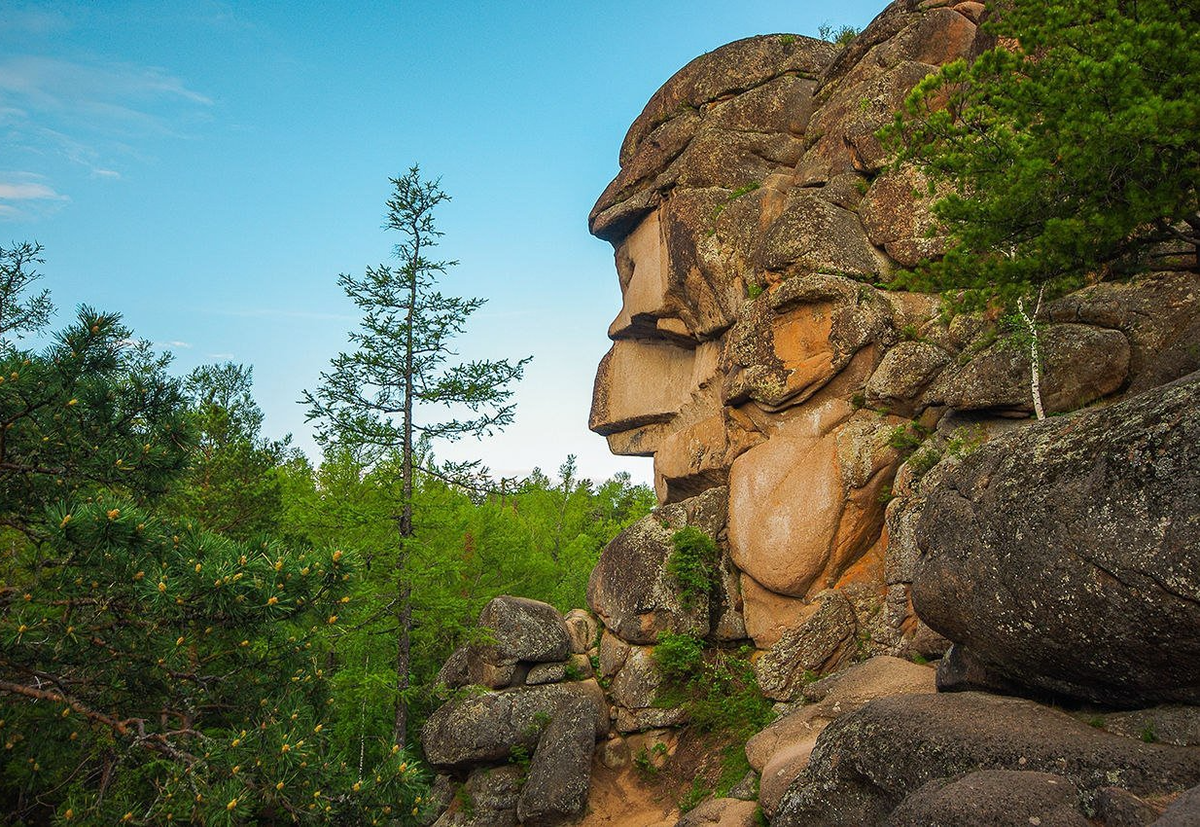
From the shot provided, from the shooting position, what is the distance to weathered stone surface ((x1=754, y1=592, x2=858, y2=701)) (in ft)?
51.7

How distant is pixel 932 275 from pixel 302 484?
20.3 m

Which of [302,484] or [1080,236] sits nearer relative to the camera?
[1080,236]

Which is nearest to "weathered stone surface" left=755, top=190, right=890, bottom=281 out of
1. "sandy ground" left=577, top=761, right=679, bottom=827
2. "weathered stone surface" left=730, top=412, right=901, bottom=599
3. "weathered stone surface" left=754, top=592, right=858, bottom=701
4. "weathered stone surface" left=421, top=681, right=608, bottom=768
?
"weathered stone surface" left=730, top=412, right=901, bottom=599

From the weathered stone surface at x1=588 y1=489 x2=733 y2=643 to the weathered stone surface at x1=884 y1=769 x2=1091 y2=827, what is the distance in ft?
41.7

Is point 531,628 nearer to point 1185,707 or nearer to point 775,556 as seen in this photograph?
point 775,556

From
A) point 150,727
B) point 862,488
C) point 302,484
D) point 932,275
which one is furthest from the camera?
point 302,484

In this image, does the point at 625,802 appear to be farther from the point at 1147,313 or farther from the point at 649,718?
the point at 1147,313

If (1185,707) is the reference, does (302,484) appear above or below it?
above

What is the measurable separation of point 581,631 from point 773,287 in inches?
428

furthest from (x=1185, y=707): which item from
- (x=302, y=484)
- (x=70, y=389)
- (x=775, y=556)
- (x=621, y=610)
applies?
(x=302, y=484)

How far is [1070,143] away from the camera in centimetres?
852

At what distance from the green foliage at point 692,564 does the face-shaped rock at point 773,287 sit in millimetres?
830

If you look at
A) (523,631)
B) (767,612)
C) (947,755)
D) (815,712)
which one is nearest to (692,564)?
(767,612)

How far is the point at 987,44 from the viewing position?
17453 mm
